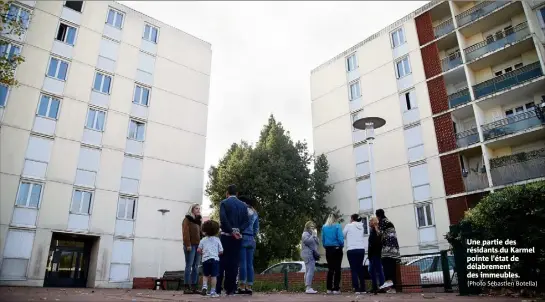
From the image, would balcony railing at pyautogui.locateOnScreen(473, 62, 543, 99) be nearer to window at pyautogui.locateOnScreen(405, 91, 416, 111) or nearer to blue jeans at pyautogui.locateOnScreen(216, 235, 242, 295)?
window at pyautogui.locateOnScreen(405, 91, 416, 111)

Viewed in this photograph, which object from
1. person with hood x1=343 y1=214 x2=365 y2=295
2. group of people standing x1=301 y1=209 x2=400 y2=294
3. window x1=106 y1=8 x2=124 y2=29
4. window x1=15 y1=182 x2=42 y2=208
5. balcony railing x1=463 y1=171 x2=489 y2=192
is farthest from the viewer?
window x1=106 y1=8 x2=124 y2=29

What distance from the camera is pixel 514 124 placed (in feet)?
66.8

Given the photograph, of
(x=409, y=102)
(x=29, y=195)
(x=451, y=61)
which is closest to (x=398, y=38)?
(x=451, y=61)

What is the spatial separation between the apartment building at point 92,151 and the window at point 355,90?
12.5 meters

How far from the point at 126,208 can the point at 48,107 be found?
307 inches

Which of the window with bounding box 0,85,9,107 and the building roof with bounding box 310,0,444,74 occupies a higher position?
the building roof with bounding box 310,0,444,74

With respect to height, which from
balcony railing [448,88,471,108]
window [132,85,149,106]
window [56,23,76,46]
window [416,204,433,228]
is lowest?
window [416,204,433,228]

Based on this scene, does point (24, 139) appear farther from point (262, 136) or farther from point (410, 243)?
point (410, 243)

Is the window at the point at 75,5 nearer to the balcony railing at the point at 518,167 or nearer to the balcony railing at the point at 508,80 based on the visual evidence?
the balcony railing at the point at 508,80

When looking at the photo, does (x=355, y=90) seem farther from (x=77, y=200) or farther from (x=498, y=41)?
(x=77, y=200)

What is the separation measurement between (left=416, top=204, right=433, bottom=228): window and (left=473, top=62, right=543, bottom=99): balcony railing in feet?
24.5

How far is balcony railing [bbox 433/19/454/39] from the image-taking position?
24703mm

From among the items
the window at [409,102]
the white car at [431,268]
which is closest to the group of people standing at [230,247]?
the white car at [431,268]

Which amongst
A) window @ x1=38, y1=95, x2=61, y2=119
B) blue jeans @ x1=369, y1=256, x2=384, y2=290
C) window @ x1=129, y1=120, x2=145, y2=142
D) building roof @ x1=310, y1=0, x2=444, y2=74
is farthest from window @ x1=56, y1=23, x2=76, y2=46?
blue jeans @ x1=369, y1=256, x2=384, y2=290
